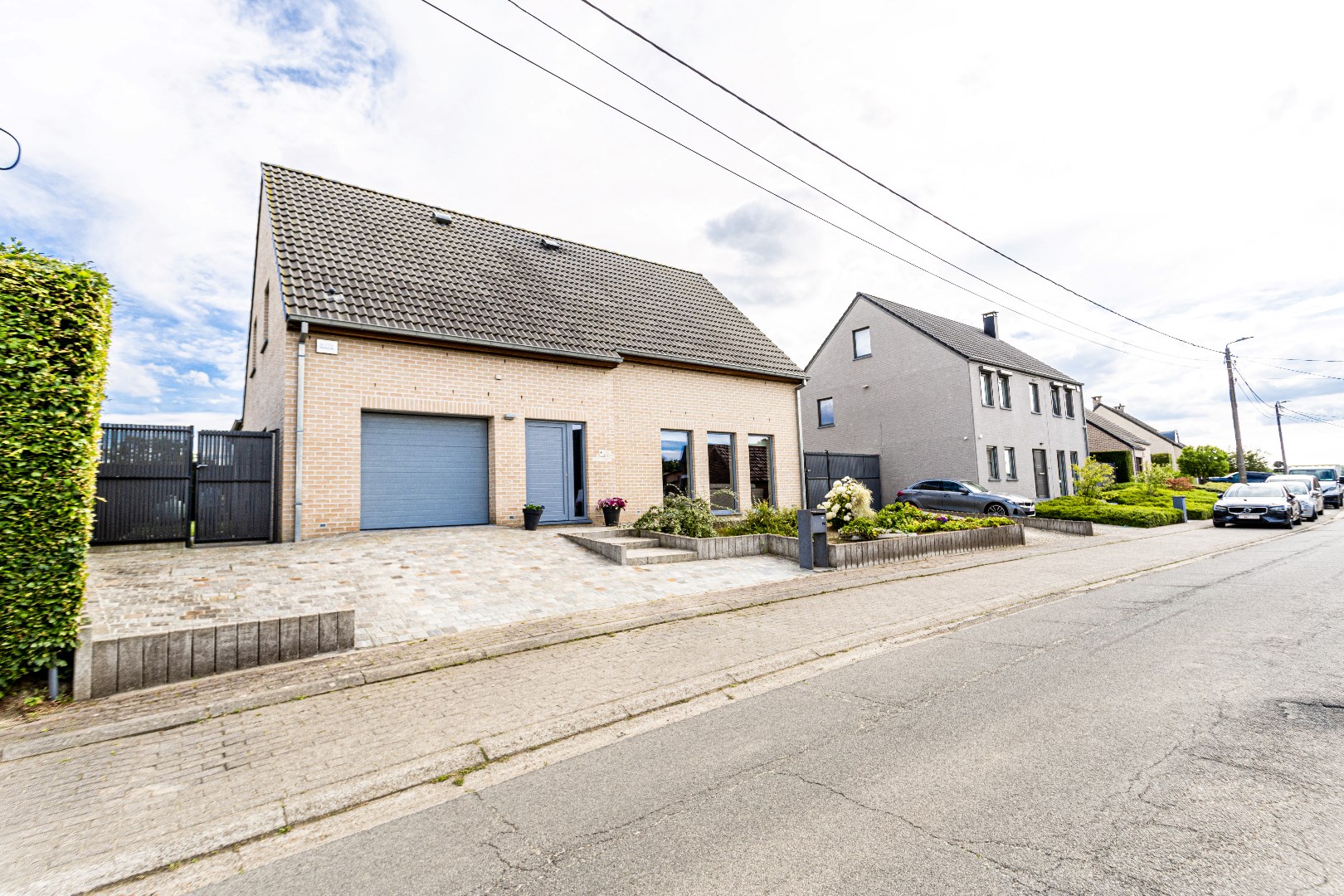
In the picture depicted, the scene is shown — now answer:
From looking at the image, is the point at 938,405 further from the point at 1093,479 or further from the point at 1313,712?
the point at 1313,712

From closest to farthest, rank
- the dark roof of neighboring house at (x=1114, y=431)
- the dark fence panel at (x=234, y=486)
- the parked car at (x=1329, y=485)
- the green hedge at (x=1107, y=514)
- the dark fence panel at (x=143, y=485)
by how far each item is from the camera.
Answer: the dark fence panel at (x=143, y=485) < the dark fence panel at (x=234, y=486) < the green hedge at (x=1107, y=514) < the parked car at (x=1329, y=485) < the dark roof of neighboring house at (x=1114, y=431)

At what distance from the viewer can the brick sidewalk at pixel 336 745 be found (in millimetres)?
3049

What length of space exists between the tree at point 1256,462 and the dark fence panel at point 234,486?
74.3 metres

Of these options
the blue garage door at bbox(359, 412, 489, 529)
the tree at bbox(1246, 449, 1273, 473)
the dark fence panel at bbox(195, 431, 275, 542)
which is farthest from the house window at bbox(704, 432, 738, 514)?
the tree at bbox(1246, 449, 1273, 473)

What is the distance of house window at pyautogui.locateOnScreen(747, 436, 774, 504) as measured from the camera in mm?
17344

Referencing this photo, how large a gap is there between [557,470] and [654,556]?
4105 millimetres

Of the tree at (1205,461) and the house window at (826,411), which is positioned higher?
the house window at (826,411)

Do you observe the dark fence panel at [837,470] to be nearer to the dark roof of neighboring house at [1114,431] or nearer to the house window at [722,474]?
the house window at [722,474]

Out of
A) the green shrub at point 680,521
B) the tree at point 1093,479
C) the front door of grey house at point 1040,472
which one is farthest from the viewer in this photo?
the front door of grey house at point 1040,472

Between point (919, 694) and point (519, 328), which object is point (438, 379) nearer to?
point (519, 328)

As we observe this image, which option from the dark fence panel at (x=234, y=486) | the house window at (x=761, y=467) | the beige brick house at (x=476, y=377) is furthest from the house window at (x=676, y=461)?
the dark fence panel at (x=234, y=486)

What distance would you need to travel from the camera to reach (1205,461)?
4475cm

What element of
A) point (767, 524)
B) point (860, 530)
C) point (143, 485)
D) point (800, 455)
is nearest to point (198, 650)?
point (143, 485)

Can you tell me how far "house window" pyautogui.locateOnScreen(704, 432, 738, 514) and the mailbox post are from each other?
5.82m
